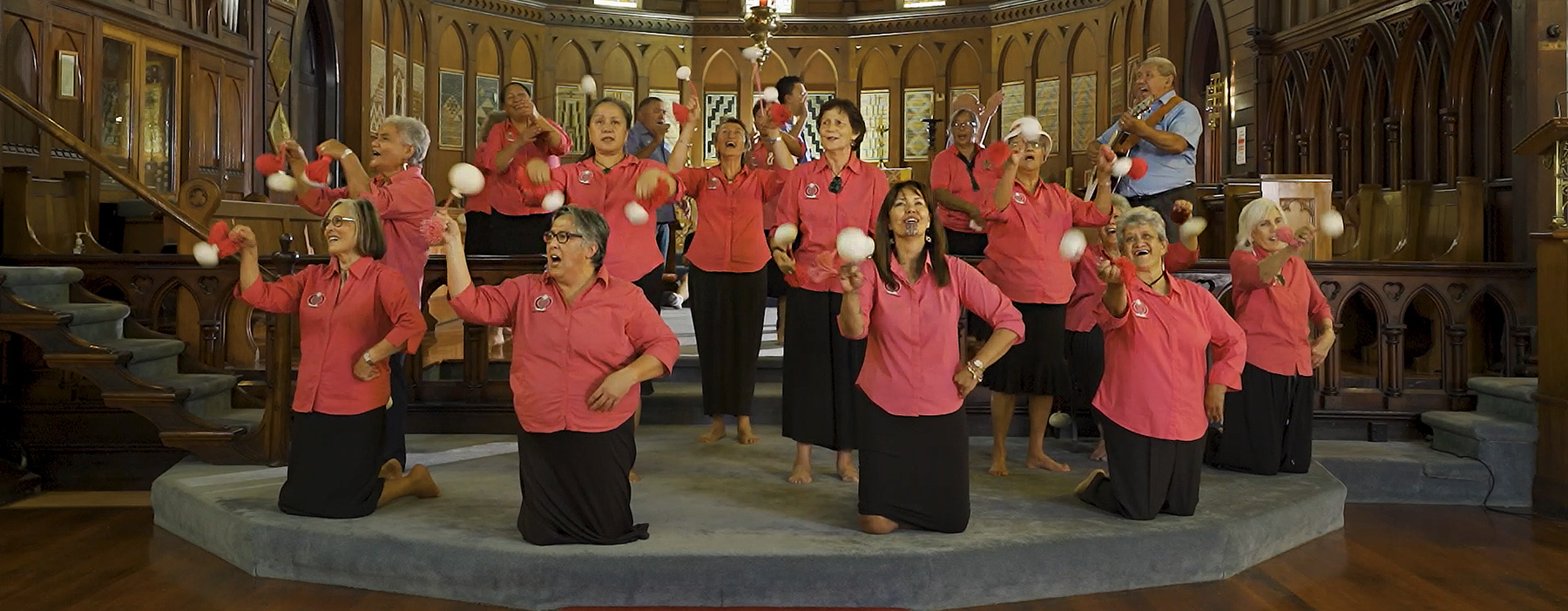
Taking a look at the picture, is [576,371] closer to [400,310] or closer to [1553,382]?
[400,310]

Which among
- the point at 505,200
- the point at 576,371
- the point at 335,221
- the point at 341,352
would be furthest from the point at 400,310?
the point at 505,200

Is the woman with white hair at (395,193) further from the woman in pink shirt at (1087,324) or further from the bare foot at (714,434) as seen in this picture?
the woman in pink shirt at (1087,324)

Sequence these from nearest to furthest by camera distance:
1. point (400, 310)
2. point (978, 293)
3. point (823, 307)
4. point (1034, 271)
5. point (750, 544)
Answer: point (750, 544), point (978, 293), point (400, 310), point (823, 307), point (1034, 271)

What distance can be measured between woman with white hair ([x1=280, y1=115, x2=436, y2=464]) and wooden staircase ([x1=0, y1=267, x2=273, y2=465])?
1.06 metres

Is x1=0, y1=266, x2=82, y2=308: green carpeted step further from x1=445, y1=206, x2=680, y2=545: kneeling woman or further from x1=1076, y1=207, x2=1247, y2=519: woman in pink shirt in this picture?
x1=1076, y1=207, x2=1247, y2=519: woman in pink shirt

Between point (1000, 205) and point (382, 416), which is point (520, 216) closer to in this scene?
point (382, 416)

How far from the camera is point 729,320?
5.46 metres

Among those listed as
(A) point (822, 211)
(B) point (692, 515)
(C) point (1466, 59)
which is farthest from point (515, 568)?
(C) point (1466, 59)

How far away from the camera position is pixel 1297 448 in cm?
536

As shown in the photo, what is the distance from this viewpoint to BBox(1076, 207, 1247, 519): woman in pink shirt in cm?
435

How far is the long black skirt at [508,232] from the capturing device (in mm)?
6426

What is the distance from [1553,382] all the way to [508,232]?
192 inches

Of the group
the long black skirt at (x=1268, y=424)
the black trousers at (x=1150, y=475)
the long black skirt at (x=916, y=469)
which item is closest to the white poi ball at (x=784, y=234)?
the long black skirt at (x=916, y=469)

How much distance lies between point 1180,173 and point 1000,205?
1.24 metres
